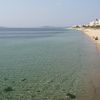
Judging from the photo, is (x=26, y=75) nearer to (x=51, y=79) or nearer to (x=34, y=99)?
(x=51, y=79)

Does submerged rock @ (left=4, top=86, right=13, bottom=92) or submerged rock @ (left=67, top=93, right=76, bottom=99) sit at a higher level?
submerged rock @ (left=4, top=86, right=13, bottom=92)

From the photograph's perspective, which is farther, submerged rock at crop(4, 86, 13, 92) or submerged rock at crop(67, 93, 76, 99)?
submerged rock at crop(4, 86, 13, 92)

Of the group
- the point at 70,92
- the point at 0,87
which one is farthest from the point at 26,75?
the point at 70,92

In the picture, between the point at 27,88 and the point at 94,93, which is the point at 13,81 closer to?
the point at 27,88

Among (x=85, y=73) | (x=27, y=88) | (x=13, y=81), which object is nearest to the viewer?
(x=27, y=88)

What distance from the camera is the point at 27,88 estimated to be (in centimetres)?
1493

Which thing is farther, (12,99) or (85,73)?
(85,73)

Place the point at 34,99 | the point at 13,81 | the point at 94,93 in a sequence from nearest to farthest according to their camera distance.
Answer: the point at 34,99
the point at 94,93
the point at 13,81

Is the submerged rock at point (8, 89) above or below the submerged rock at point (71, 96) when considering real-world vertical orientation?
above

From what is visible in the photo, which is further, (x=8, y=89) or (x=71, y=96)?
(x=8, y=89)

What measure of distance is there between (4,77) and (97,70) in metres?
7.56

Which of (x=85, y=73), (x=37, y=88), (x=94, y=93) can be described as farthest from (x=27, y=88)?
(x=85, y=73)

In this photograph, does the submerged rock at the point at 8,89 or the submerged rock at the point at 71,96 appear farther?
the submerged rock at the point at 8,89

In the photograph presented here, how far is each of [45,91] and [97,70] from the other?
7.42 m
